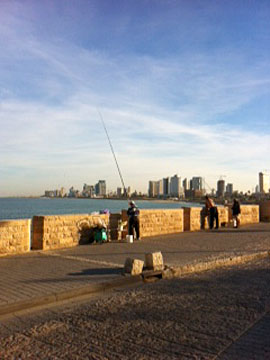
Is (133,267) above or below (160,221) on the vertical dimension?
below

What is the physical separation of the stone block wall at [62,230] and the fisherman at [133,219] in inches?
43.2

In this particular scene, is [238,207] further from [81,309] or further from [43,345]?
[43,345]

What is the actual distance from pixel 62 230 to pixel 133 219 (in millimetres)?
2985

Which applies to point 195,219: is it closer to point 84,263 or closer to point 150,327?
point 84,263

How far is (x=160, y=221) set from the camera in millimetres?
17484

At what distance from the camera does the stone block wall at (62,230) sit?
12.5m

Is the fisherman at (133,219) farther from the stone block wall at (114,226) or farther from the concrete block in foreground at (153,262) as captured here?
the concrete block in foreground at (153,262)

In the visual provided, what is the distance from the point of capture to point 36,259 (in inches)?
422

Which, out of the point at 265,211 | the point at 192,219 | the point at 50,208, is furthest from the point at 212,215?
the point at 50,208

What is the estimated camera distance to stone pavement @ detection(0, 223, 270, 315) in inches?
280

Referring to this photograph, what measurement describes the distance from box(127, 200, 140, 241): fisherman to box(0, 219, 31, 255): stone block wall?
416cm

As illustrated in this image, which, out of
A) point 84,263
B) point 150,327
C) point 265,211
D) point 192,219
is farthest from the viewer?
point 265,211

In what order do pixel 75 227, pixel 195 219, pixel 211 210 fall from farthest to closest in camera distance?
pixel 211 210 → pixel 195 219 → pixel 75 227

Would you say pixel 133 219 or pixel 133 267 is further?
pixel 133 219
